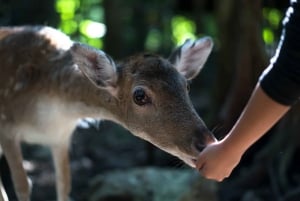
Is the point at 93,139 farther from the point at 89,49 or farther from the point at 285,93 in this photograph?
the point at 285,93

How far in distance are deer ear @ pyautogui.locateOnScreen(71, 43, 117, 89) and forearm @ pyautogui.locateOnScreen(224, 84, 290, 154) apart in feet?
6.33

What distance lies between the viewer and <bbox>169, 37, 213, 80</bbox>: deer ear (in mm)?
5988

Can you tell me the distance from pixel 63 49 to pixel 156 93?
147 centimetres

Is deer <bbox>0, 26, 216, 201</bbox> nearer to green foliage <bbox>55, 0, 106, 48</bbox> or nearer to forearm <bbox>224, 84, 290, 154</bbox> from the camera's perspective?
forearm <bbox>224, 84, 290, 154</bbox>

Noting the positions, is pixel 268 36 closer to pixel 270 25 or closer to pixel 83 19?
pixel 270 25

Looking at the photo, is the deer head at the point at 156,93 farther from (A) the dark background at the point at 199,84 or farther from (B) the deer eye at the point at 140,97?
(A) the dark background at the point at 199,84

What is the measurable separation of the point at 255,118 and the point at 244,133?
0.11 m

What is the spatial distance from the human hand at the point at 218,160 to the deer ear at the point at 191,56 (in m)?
Result: 1.91

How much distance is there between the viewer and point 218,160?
13.3 feet

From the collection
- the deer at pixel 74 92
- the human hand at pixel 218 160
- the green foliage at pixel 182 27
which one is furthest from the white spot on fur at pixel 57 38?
the green foliage at pixel 182 27

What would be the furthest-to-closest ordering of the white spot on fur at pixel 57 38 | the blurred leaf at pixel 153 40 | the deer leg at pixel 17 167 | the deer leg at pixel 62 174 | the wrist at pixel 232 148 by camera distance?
1. the blurred leaf at pixel 153 40
2. the deer leg at pixel 62 174
3. the white spot on fur at pixel 57 38
4. the deer leg at pixel 17 167
5. the wrist at pixel 232 148

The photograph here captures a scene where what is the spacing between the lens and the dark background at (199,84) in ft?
26.7

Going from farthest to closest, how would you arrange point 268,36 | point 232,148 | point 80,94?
point 268,36
point 80,94
point 232,148

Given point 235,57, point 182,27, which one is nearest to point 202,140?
point 235,57
